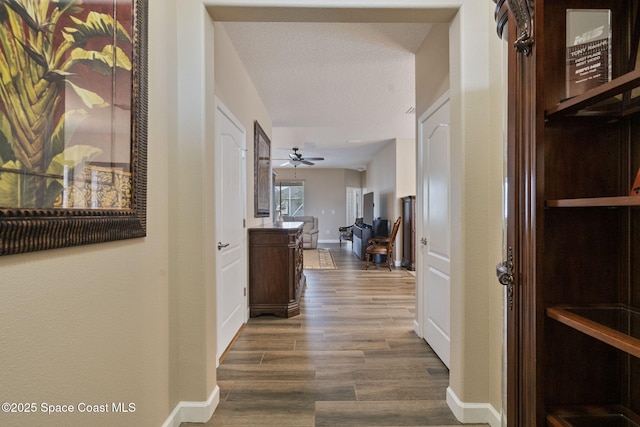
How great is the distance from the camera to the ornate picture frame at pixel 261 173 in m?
3.67

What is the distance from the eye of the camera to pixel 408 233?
5.98 metres

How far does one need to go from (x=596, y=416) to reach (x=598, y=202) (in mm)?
662

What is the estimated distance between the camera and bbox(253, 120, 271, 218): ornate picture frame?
3.67 metres

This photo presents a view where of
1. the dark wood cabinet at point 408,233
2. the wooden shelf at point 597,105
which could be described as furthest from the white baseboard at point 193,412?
the dark wood cabinet at point 408,233

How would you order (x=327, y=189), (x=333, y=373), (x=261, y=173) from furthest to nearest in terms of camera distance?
(x=327, y=189)
(x=261, y=173)
(x=333, y=373)

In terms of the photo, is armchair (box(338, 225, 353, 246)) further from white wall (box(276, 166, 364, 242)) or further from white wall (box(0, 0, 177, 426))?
white wall (box(0, 0, 177, 426))

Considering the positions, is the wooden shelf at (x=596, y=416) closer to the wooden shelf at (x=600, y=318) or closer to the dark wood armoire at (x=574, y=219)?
the dark wood armoire at (x=574, y=219)

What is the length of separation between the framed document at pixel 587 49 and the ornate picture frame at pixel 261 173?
313cm

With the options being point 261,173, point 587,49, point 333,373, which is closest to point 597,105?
point 587,49

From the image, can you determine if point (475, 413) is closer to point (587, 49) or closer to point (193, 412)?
point (193, 412)

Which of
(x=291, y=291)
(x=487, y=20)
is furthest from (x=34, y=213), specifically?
(x=291, y=291)

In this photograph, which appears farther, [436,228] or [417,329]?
[417,329]

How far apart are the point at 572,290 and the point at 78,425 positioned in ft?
5.37

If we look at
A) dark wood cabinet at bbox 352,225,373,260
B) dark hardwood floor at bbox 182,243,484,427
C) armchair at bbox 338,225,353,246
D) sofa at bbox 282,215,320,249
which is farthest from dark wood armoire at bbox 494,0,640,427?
armchair at bbox 338,225,353,246
